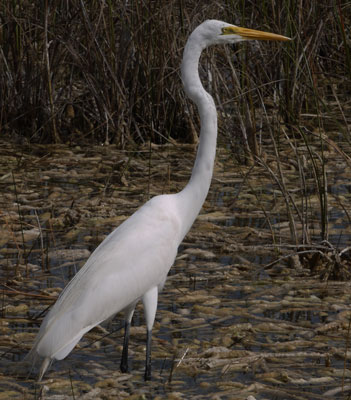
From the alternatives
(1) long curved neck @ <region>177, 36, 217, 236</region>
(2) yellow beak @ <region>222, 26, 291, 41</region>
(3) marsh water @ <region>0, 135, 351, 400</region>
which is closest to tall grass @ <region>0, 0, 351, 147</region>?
(3) marsh water @ <region>0, 135, 351, 400</region>

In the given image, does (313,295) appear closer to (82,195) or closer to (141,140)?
(82,195)

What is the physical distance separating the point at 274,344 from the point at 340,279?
2.54 feet

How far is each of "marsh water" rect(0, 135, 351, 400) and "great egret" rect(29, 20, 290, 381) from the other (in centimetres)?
17

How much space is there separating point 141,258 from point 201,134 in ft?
1.87

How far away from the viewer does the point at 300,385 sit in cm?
335

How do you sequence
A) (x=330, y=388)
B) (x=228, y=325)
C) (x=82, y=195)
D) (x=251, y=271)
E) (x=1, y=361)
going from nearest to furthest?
(x=330, y=388)
(x=1, y=361)
(x=228, y=325)
(x=251, y=271)
(x=82, y=195)

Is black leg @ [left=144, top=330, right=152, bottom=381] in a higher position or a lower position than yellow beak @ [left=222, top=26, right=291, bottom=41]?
lower

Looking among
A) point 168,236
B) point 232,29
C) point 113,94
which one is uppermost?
point 232,29

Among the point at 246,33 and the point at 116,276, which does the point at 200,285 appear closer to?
the point at 116,276

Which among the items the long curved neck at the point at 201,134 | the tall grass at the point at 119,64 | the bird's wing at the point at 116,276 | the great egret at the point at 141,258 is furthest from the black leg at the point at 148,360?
the tall grass at the point at 119,64

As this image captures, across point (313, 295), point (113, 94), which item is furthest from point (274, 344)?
point (113, 94)

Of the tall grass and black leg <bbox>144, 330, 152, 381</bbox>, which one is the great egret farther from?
the tall grass

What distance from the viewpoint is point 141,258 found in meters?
3.51

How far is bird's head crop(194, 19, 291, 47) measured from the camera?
12.1 feet
